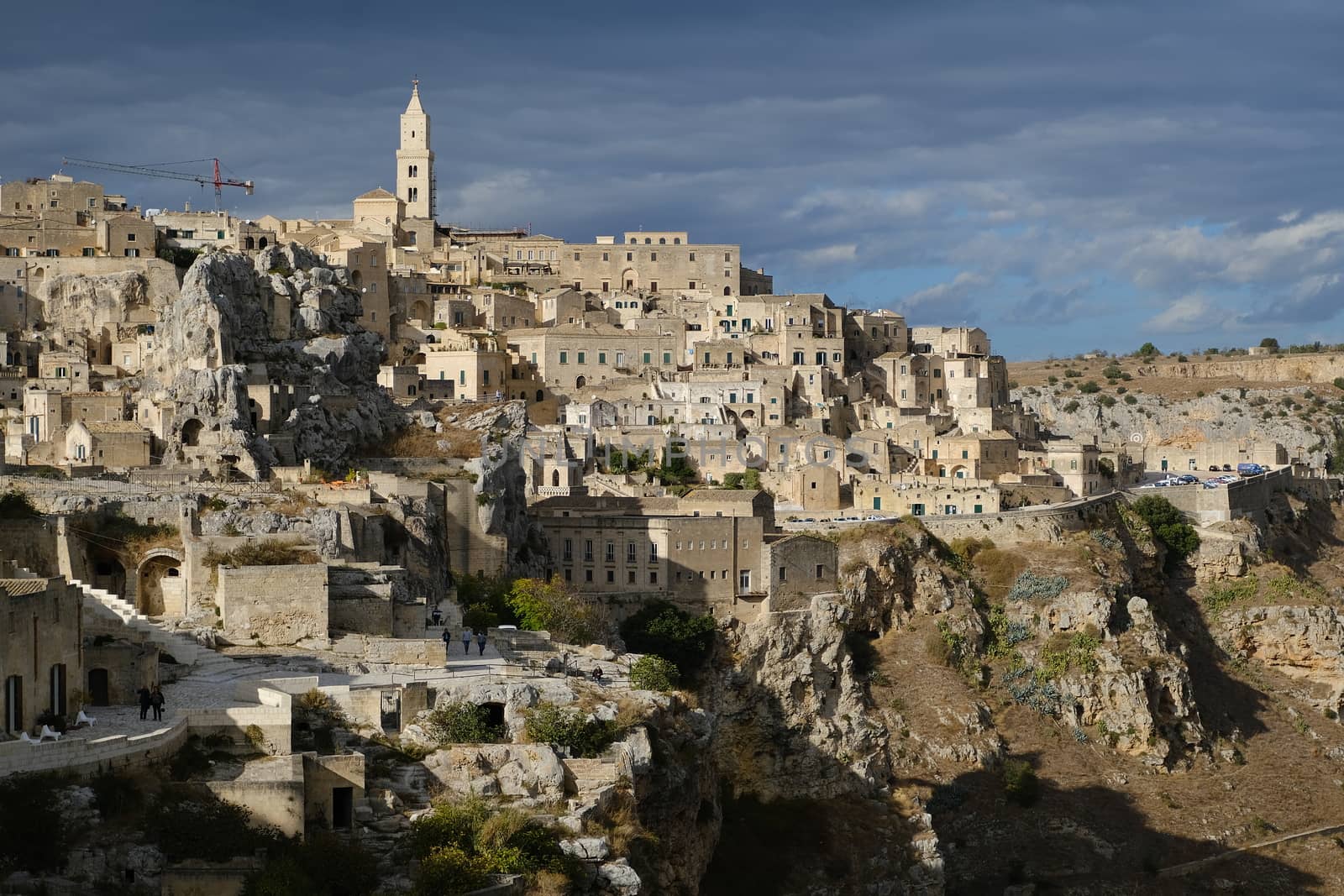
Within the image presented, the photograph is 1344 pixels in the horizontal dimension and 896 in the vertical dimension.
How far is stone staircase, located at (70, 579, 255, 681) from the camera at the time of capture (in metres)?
37.5

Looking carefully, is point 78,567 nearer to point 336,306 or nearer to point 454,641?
point 454,641

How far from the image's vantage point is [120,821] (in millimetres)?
28594

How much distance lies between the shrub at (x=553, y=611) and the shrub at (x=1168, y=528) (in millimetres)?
34068

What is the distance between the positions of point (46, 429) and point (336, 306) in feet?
55.4

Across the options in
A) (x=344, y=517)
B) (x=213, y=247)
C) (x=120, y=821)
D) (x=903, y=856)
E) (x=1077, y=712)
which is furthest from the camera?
(x=213, y=247)

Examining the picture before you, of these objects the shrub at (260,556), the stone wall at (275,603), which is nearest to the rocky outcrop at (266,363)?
the shrub at (260,556)

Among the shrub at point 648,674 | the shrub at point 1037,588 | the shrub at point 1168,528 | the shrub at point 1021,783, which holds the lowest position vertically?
the shrub at point 1021,783

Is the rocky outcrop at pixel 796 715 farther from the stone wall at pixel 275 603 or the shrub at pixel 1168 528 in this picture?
the stone wall at pixel 275 603

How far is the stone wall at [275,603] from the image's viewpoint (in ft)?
135

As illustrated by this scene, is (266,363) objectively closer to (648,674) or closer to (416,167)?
(648,674)

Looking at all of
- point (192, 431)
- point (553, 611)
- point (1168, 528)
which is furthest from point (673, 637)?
point (1168, 528)

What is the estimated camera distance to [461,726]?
1385 inches

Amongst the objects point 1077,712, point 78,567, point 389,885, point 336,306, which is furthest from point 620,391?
point 389,885

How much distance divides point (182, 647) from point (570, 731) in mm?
8242
